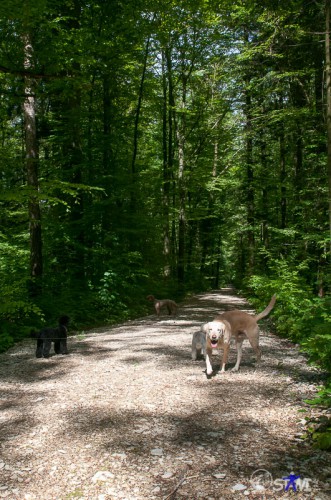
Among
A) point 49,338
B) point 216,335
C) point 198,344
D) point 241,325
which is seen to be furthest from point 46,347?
point 241,325

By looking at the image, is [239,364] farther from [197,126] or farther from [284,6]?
[197,126]

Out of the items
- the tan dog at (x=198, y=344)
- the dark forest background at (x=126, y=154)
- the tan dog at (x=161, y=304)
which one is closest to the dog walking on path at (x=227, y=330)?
the tan dog at (x=198, y=344)

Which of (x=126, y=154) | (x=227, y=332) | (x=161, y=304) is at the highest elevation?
(x=126, y=154)

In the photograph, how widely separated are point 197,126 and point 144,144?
15.8ft

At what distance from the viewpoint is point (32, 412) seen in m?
4.35

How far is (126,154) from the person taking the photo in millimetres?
20797

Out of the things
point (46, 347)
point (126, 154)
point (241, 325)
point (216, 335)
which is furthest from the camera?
point (126, 154)

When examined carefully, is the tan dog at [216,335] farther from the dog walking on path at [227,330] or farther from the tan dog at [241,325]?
the tan dog at [241,325]

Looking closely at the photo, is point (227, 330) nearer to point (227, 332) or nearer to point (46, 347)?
point (227, 332)

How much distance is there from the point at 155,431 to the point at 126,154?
18621mm

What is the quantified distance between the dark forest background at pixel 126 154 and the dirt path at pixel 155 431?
40.8 inches

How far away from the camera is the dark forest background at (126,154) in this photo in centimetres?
929

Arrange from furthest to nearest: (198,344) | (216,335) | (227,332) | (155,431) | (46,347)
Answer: (46,347) → (198,344) → (227,332) → (216,335) → (155,431)

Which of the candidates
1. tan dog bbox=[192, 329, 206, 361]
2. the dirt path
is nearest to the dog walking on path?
the dirt path
